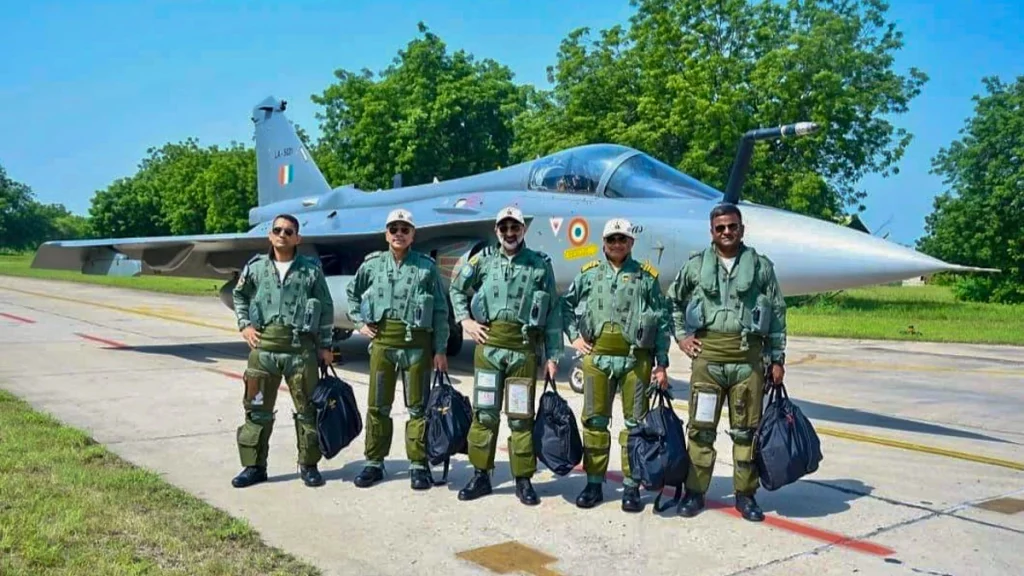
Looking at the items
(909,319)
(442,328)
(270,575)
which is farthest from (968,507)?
(909,319)

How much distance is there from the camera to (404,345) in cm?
548

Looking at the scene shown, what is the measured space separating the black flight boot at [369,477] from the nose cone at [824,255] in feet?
12.9

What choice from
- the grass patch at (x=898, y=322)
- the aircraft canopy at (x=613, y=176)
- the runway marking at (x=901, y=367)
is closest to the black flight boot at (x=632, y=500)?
the aircraft canopy at (x=613, y=176)

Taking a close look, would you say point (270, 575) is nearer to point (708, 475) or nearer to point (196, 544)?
point (196, 544)

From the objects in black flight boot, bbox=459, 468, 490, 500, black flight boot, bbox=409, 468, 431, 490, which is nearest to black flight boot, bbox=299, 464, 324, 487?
black flight boot, bbox=409, 468, 431, 490

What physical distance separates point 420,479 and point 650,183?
4.89 meters

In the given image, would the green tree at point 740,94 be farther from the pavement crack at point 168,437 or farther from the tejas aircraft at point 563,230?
the pavement crack at point 168,437

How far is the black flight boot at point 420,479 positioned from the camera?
215 inches

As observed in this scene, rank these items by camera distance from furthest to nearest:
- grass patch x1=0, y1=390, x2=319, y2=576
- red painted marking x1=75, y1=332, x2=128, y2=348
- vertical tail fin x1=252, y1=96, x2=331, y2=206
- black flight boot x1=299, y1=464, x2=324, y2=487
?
1. vertical tail fin x1=252, y1=96, x2=331, y2=206
2. red painted marking x1=75, y1=332, x2=128, y2=348
3. black flight boot x1=299, y1=464, x2=324, y2=487
4. grass patch x1=0, y1=390, x2=319, y2=576

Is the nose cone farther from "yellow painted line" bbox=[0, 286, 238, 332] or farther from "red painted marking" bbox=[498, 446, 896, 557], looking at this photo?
"yellow painted line" bbox=[0, 286, 238, 332]

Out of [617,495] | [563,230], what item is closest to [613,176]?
[563,230]

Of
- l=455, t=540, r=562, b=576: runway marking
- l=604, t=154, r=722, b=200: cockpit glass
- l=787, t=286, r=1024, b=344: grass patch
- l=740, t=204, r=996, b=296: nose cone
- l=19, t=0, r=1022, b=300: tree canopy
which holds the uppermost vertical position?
l=19, t=0, r=1022, b=300: tree canopy

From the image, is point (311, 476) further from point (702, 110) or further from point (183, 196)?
point (183, 196)

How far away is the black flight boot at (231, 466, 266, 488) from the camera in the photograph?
5417mm
